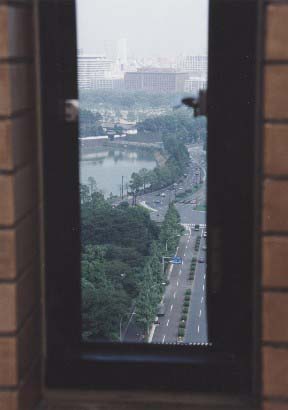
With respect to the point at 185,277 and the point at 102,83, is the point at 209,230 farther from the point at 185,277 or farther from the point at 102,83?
the point at 102,83

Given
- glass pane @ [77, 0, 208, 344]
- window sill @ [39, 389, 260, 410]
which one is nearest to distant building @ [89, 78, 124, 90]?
glass pane @ [77, 0, 208, 344]

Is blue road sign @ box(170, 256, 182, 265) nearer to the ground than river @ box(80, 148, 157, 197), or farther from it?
nearer to the ground

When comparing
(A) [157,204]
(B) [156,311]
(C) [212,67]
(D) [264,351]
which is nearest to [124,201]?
(A) [157,204]

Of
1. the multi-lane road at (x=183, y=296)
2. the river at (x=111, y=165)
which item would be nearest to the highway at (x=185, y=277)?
the multi-lane road at (x=183, y=296)

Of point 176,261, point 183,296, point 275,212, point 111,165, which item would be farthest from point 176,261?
point 275,212

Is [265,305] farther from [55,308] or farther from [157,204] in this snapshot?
[55,308]

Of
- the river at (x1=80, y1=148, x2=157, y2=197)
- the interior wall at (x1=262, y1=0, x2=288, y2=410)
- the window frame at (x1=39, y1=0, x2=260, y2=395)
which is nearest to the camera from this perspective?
the interior wall at (x1=262, y1=0, x2=288, y2=410)

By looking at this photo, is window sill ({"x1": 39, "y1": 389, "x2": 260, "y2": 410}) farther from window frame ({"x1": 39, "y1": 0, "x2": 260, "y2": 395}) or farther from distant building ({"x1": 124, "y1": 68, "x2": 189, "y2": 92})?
distant building ({"x1": 124, "y1": 68, "x2": 189, "y2": 92})
